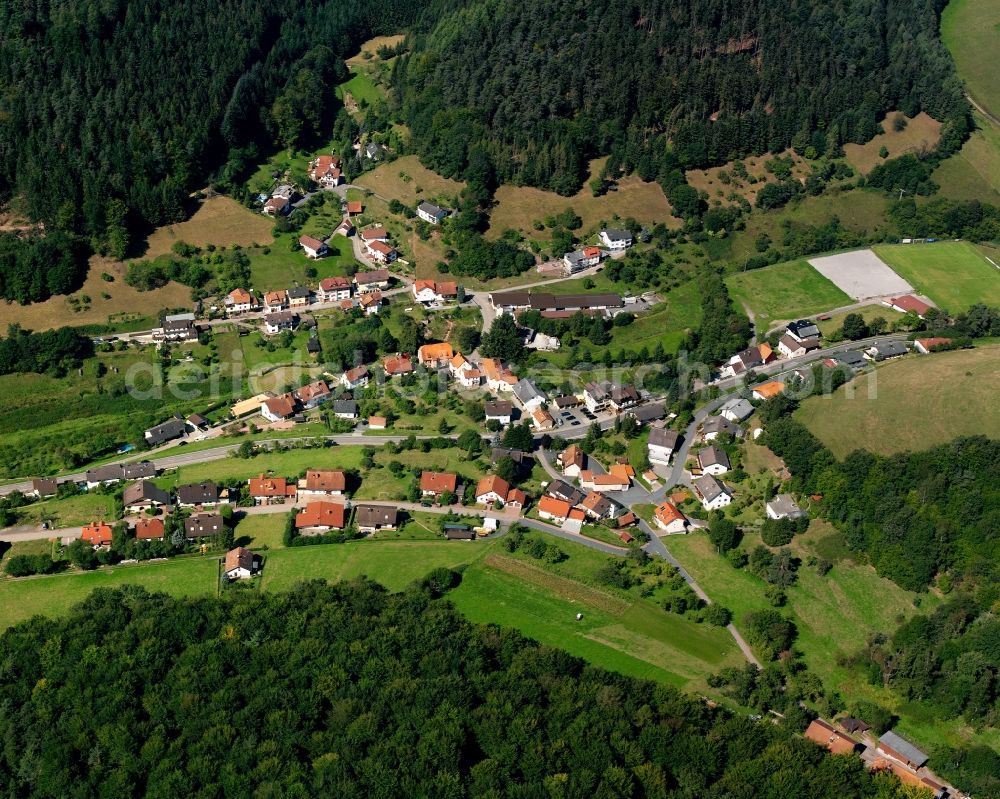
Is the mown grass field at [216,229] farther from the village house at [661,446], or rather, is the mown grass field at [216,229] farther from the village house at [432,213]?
the village house at [661,446]

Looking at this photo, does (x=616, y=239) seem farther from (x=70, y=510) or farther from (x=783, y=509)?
(x=70, y=510)

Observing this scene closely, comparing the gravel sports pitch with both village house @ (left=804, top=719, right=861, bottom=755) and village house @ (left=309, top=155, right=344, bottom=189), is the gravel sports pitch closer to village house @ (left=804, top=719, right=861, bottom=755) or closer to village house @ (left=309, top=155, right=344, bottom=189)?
village house @ (left=309, top=155, right=344, bottom=189)

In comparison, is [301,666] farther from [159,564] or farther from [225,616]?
[159,564]

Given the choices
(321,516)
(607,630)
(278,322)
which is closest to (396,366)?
(278,322)

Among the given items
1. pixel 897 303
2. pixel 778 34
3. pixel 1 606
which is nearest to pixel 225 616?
pixel 1 606

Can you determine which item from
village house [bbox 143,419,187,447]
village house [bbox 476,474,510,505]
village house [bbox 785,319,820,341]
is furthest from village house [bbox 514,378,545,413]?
village house [bbox 143,419,187,447]
